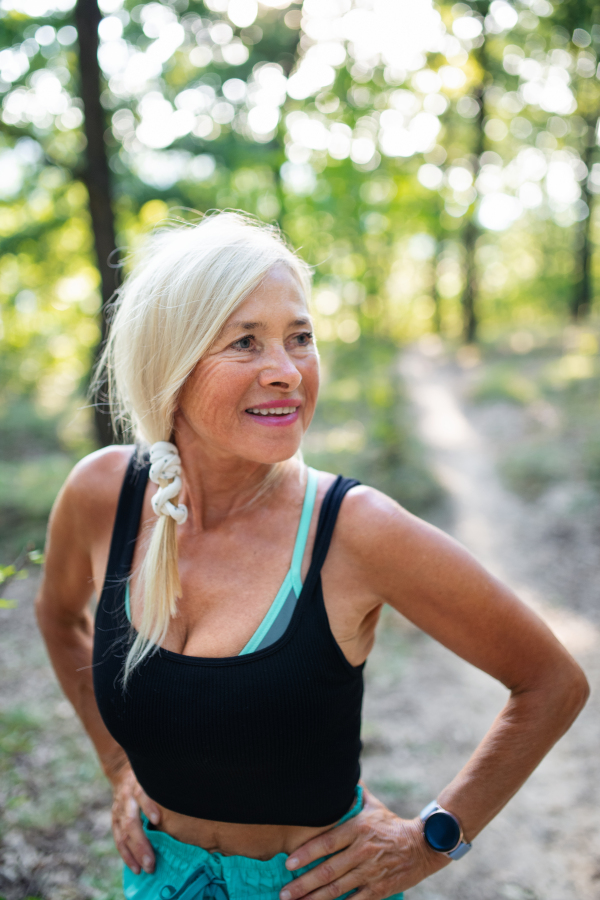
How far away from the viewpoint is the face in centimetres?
153

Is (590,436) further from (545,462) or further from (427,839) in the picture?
(427,839)

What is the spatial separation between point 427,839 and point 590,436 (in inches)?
328

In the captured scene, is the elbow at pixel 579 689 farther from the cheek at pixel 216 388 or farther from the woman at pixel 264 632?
the cheek at pixel 216 388

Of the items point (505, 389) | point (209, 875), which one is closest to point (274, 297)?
point (209, 875)

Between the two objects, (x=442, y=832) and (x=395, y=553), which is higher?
(x=395, y=553)

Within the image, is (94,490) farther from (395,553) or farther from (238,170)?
(238,170)

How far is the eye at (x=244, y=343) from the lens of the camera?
1.55 m

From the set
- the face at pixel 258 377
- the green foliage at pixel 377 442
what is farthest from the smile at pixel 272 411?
the green foliage at pixel 377 442

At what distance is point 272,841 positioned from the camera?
1.57 meters

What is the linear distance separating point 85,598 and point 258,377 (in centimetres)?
110

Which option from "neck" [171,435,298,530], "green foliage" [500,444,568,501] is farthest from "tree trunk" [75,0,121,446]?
"green foliage" [500,444,568,501]

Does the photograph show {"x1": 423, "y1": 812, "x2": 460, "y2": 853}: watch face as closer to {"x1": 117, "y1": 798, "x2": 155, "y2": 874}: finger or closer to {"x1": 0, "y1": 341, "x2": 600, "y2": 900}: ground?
{"x1": 117, "y1": 798, "x2": 155, "y2": 874}: finger

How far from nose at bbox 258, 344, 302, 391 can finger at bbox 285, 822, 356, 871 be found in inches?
45.4

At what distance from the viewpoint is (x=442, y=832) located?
1.54 metres
